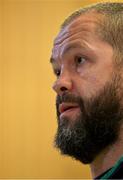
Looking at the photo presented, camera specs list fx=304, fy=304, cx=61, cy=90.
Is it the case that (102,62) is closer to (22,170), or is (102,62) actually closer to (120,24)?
(120,24)

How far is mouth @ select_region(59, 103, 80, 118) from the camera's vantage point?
0.80 metres

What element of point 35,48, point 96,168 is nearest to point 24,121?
point 35,48

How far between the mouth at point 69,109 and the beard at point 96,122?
0.5 inches

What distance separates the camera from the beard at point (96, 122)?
776mm

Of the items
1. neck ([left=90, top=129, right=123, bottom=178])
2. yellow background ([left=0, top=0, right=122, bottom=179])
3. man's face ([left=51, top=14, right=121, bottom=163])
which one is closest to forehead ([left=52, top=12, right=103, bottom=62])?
man's face ([left=51, top=14, right=121, bottom=163])

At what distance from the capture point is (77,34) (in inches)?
34.4

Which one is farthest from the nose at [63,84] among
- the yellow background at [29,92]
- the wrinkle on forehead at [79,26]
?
the yellow background at [29,92]

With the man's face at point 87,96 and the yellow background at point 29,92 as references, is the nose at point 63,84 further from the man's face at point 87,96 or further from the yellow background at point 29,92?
the yellow background at point 29,92

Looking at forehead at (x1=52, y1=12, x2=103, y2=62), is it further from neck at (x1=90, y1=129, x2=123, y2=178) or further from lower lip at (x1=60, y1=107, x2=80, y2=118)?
neck at (x1=90, y1=129, x2=123, y2=178)

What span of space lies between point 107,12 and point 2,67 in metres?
1.01

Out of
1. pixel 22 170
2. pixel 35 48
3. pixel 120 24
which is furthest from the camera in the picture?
pixel 35 48

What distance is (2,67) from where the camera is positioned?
1784 mm

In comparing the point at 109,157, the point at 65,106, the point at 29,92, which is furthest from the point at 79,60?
the point at 29,92

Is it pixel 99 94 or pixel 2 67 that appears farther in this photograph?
pixel 2 67
